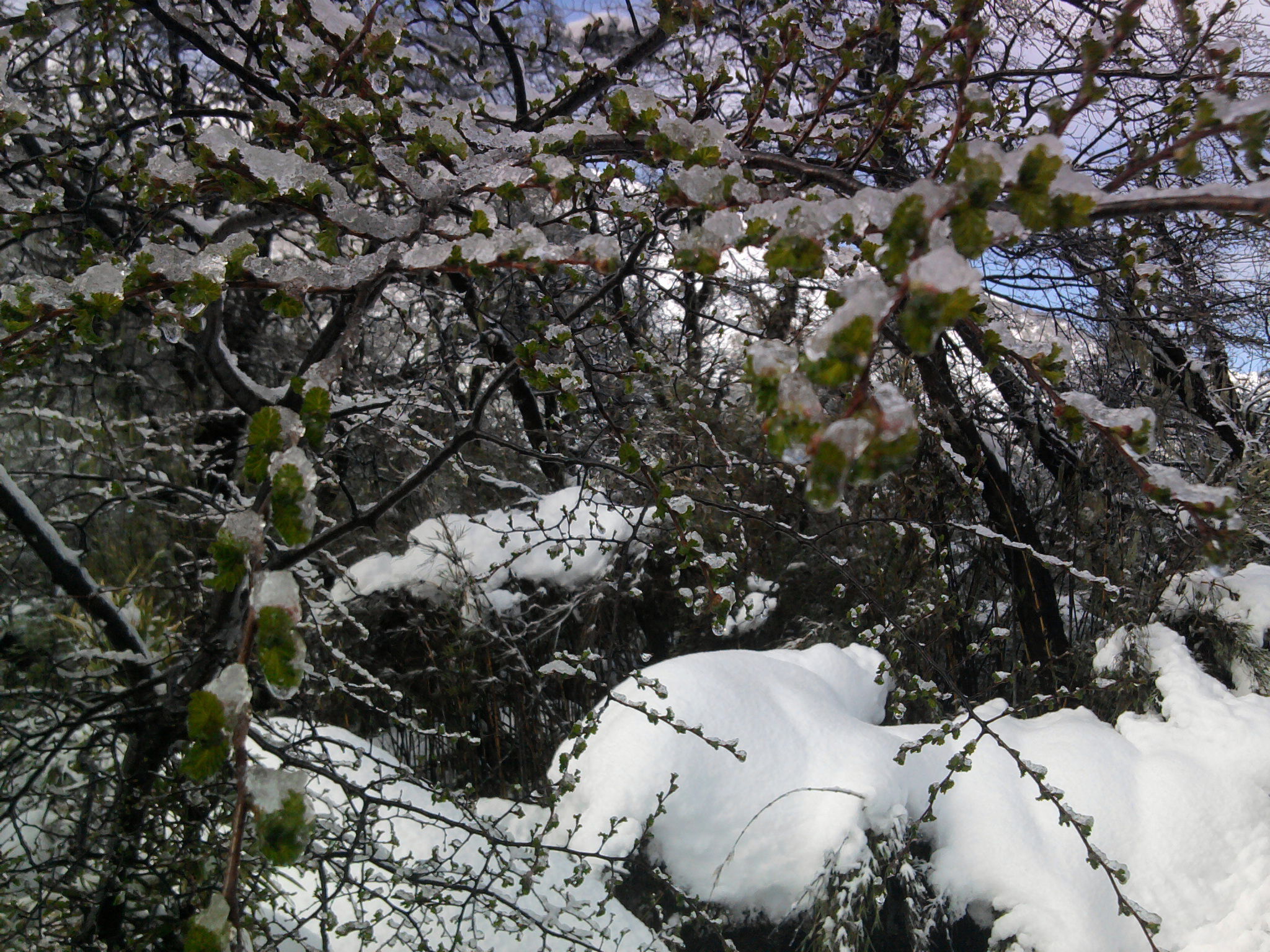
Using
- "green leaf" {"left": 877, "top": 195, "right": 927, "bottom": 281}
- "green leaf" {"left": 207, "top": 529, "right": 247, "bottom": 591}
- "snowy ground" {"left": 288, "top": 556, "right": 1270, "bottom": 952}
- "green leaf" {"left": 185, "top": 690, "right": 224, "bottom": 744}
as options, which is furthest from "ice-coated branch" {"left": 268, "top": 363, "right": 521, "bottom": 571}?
"snowy ground" {"left": 288, "top": 556, "right": 1270, "bottom": 952}

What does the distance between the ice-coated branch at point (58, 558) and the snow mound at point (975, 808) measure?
1.19 metres

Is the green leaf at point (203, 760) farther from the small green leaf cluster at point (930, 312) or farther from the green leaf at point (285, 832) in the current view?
the small green leaf cluster at point (930, 312)

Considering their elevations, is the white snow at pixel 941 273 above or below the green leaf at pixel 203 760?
above

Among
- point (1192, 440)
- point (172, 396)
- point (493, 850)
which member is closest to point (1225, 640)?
point (1192, 440)

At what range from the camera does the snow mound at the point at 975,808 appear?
1.87 m

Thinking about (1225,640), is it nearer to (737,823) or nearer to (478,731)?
(737,823)

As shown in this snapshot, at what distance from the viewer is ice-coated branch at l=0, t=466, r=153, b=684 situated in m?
1.35

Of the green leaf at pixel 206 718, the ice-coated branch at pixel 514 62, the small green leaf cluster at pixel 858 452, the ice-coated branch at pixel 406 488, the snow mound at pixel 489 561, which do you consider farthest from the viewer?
the snow mound at pixel 489 561

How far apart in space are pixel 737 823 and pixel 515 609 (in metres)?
1.41

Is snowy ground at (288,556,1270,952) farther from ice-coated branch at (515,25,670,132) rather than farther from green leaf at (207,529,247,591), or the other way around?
green leaf at (207,529,247,591)

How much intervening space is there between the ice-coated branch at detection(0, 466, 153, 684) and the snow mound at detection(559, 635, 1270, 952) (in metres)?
1.19

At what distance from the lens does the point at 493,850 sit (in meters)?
1.44

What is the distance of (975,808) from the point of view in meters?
2.07

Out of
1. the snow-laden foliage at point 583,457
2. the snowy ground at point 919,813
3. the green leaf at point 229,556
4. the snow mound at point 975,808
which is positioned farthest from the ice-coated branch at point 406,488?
the snow mound at point 975,808
